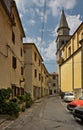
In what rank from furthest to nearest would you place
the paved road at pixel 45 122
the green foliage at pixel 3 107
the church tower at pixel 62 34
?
the church tower at pixel 62 34 → the green foliage at pixel 3 107 → the paved road at pixel 45 122

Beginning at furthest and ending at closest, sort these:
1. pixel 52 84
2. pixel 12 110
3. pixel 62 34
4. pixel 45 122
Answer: pixel 52 84 → pixel 62 34 → pixel 12 110 → pixel 45 122

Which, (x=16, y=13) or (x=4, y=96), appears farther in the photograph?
(x=16, y=13)

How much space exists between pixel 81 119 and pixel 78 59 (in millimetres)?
28994

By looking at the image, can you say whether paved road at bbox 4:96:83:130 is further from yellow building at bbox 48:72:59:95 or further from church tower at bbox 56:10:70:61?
yellow building at bbox 48:72:59:95

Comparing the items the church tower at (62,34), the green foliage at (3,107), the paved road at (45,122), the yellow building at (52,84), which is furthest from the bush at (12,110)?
the yellow building at (52,84)

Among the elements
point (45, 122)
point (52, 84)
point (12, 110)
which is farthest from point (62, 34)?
point (45, 122)

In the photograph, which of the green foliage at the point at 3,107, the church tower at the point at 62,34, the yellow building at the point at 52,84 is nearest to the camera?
the green foliage at the point at 3,107

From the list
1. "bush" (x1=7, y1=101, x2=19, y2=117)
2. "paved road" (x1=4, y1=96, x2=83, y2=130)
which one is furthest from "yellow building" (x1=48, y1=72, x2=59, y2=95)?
"bush" (x1=7, y1=101, x2=19, y2=117)

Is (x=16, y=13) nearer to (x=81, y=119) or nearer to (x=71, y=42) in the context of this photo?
(x=81, y=119)

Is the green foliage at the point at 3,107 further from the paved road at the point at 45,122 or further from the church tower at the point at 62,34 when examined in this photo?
the church tower at the point at 62,34

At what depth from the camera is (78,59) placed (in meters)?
42.6

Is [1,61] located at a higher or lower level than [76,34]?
lower

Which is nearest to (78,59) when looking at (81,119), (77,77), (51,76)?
(77,77)

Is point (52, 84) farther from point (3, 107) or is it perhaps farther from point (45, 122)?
point (45, 122)
